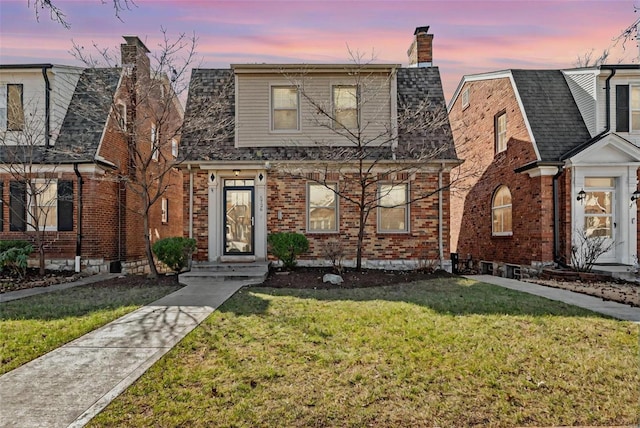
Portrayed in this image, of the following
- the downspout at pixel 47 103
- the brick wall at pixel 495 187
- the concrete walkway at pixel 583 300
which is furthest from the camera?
the downspout at pixel 47 103

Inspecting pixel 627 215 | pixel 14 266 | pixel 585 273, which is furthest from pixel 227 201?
pixel 627 215

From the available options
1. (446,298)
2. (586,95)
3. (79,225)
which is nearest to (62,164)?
(79,225)

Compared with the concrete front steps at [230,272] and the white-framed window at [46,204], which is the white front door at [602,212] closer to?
the concrete front steps at [230,272]

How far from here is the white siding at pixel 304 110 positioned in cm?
1147

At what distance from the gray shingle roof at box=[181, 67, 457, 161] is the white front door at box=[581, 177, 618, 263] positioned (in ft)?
13.6

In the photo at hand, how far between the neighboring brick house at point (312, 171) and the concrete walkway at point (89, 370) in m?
5.39

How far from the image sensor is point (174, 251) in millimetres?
10086

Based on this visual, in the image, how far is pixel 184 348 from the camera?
170 inches

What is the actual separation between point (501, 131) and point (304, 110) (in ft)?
24.0

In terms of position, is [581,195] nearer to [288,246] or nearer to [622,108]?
[622,108]

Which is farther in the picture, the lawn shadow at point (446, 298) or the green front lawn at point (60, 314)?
the lawn shadow at point (446, 298)

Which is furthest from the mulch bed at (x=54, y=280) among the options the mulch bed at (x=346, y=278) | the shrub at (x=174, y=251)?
the mulch bed at (x=346, y=278)

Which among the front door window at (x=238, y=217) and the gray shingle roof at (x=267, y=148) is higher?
the gray shingle roof at (x=267, y=148)

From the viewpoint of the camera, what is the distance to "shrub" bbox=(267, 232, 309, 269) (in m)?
10.5
